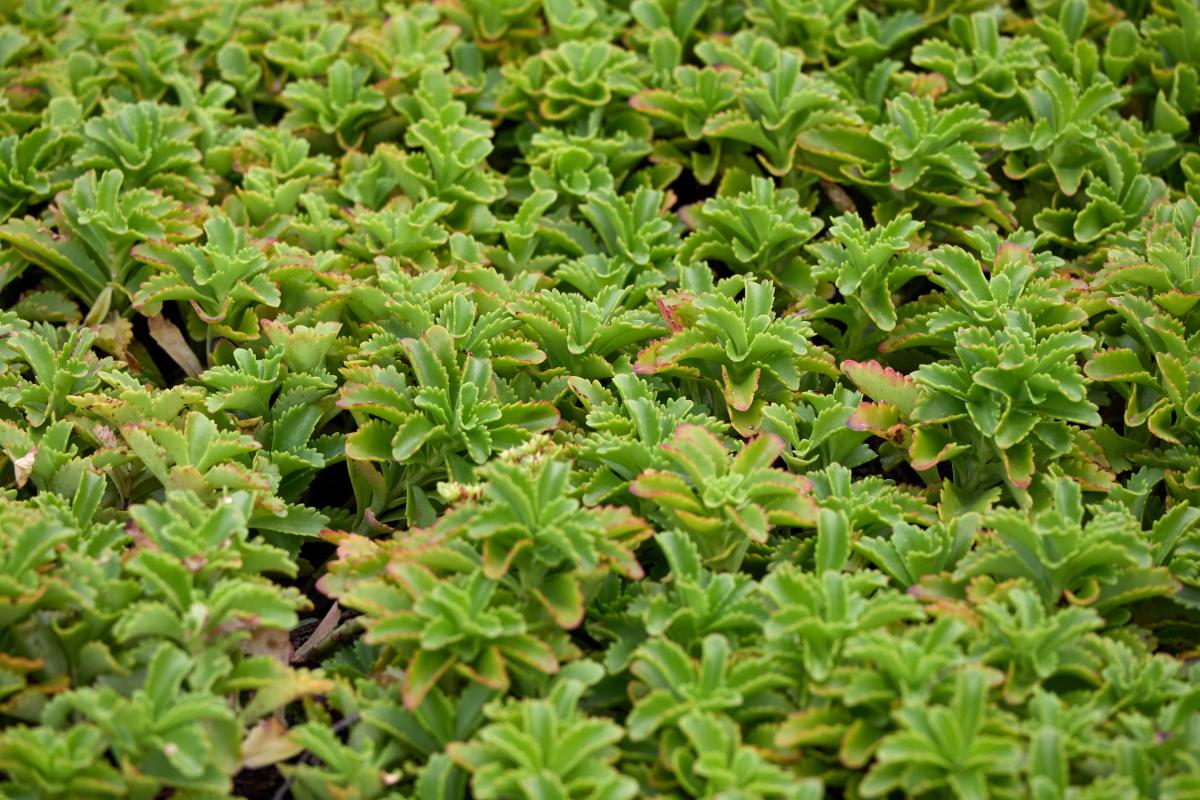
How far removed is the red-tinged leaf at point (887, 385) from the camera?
112 inches

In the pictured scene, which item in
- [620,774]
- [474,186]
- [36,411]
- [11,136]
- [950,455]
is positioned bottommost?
[620,774]

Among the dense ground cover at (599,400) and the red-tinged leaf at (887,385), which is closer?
the dense ground cover at (599,400)

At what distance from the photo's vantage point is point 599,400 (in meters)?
2.88

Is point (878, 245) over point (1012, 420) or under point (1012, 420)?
over

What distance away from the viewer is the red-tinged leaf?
2.85 metres

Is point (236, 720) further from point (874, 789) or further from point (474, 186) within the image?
point (474, 186)

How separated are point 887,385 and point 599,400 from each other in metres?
0.63

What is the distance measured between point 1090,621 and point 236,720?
4.88 feet

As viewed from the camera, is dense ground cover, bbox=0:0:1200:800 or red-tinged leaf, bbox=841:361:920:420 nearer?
dense ground cover, bbox=0:0:1200:800

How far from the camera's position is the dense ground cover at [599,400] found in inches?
87.7

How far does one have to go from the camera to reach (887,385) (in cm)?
286

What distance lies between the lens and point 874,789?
2107 millimetres

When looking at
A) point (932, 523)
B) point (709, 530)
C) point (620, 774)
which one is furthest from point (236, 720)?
point (932, 523)

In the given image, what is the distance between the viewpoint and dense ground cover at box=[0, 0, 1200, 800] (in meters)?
2.23
